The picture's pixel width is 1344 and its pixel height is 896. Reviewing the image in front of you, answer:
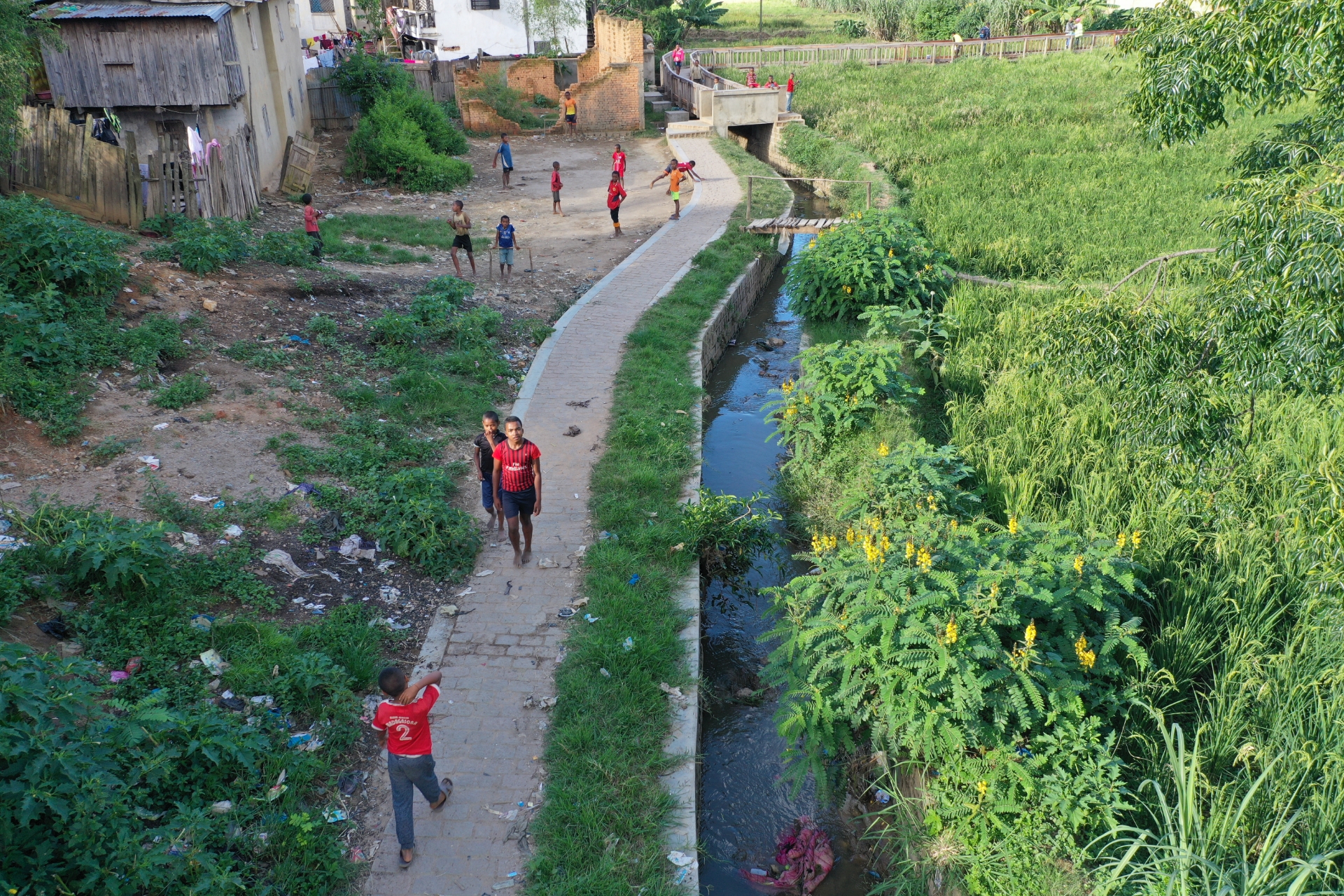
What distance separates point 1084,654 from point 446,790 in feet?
13.5

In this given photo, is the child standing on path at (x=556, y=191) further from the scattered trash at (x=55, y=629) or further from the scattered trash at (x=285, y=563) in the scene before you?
the scattered trash at (x=55, y=629)

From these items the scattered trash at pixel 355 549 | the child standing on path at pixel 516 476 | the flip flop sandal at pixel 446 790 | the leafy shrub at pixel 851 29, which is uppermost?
the leafy shrub at pixel 851 29

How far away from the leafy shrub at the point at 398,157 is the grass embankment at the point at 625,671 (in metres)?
11.9

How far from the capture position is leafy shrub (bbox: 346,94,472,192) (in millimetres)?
21344

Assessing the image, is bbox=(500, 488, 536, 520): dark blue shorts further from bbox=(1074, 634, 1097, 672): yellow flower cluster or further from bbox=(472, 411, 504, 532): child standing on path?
bbox=(1074, 634, 1097, 672): yellow flower cluster

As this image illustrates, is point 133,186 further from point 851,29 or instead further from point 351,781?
point 851,29

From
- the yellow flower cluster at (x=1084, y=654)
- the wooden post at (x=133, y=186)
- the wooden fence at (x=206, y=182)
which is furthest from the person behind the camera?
the wooden fence at (x=206, y=182)

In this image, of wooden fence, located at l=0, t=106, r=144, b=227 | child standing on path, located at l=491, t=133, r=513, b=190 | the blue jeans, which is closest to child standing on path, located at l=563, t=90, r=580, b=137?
child standing on path, located at l=491, t=133, r=513, b=190

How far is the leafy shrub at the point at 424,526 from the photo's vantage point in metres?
8.17

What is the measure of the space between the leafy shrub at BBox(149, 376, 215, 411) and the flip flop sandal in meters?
5.87

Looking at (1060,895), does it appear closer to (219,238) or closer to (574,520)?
(574,520)

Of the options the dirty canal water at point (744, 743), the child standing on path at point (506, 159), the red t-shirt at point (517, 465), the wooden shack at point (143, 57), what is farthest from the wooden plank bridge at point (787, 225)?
the red t-shirt at point (517, 465)

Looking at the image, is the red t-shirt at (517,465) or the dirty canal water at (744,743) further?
the red t-shirt at (517,465)

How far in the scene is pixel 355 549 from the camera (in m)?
8.20
